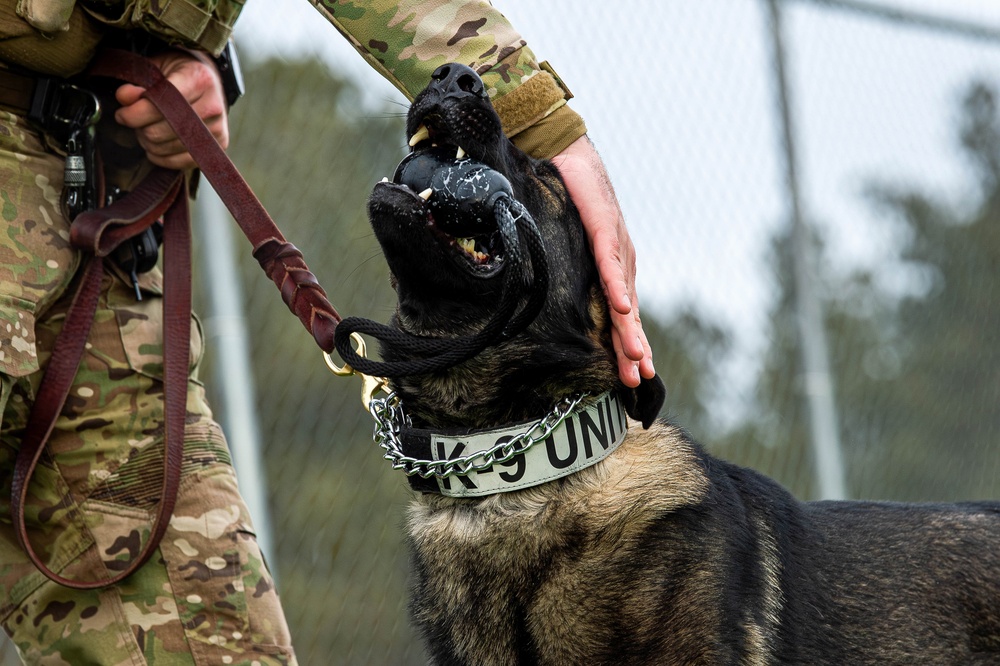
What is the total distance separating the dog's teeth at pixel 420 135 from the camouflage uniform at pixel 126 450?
5.6 inches

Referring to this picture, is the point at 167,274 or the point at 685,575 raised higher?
the point at 167,274

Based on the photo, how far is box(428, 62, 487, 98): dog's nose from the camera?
1.91 metres

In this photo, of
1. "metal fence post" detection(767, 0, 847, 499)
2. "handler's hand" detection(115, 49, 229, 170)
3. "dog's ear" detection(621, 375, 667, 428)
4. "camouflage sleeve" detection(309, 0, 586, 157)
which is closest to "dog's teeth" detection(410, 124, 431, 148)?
"camouflage sleeve" detection(309, 0, 586, 157)

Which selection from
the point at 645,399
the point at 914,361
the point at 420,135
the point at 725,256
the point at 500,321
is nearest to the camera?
the point at 500,321

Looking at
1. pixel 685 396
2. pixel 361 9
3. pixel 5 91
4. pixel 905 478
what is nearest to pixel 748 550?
pixel 361 9

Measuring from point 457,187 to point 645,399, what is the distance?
1.86 feet

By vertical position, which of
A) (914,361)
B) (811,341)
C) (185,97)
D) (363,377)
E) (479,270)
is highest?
(185,97)

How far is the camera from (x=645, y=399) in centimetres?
214

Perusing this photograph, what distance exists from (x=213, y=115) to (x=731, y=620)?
4.75ft

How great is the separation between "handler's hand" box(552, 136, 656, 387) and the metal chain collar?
0.15 meters

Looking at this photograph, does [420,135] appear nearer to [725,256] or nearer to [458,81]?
[458,81]

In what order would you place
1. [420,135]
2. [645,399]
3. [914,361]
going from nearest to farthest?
[420,135] → [645,399] → [914,361]

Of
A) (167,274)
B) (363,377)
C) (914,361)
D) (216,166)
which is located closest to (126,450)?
(167,274)

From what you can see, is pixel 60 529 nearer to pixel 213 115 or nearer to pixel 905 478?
pixel 213 115
